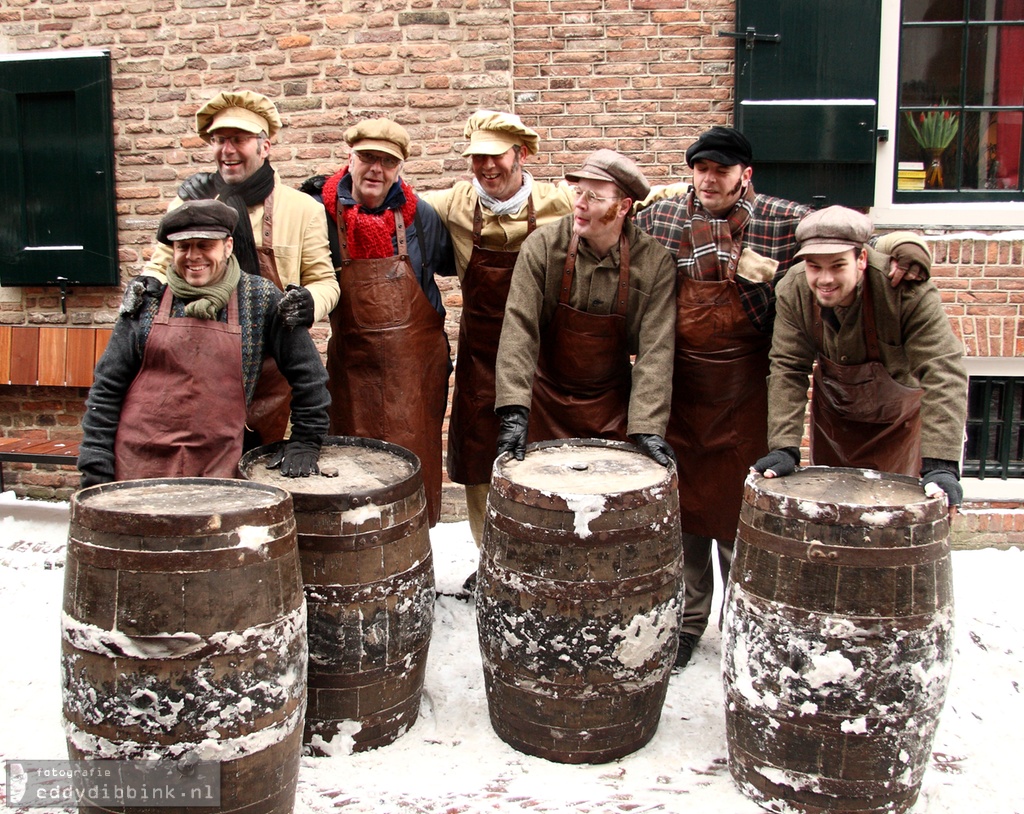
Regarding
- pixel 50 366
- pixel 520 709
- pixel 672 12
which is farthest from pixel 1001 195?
pixel 50 366

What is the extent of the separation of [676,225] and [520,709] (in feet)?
6.49

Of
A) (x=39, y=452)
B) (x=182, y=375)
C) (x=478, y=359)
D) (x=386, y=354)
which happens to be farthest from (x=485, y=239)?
(x=39, y=452)

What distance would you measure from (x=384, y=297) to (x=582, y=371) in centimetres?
93

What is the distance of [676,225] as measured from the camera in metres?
3.86

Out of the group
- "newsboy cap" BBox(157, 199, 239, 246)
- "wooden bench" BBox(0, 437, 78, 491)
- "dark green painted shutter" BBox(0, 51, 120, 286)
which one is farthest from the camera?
"dark green painted shutter" BBox(0, 51, 120, 286)

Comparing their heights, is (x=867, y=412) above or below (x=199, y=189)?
below

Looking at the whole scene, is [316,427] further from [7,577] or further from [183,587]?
[7,577]

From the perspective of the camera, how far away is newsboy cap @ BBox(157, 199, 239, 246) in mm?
3227

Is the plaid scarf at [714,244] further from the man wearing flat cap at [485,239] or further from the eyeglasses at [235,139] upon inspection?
the eyeglasses at [235,139]

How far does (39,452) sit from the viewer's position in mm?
5633

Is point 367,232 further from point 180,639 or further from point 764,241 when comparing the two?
point 180,639

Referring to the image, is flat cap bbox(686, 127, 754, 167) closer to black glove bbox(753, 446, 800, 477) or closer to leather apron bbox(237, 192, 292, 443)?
black glove bbox(753, 446, 800, 477)

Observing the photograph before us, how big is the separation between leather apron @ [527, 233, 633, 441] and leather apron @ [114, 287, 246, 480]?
1.29 metres

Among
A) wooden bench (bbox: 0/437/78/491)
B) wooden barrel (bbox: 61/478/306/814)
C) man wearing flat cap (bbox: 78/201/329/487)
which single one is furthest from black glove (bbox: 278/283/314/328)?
wooden bench (bbox: 0/437/78/491)
